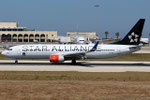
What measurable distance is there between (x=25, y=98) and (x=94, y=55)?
2751 cm

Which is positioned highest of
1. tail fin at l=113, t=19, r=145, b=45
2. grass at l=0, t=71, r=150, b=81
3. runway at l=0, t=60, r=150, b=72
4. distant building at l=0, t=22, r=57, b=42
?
distant building at l=0, t=22, r=57, b=42

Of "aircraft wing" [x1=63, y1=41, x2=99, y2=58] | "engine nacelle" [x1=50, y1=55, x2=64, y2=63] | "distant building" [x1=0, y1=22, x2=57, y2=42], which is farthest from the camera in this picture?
"distant building" [x1=0, y1=22, x2=57, y2=42]

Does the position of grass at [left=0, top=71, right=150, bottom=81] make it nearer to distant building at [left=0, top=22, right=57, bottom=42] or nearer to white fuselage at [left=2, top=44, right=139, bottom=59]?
white fuselage at [left=2, top=44, right=139, bottom=59]

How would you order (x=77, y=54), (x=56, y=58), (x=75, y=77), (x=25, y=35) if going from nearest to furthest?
1. (x=75, y=77)
2. (x=56, y=58)
3. (x=77, y=54)
4. (x=25, y=35)

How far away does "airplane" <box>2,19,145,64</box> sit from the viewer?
4175cm

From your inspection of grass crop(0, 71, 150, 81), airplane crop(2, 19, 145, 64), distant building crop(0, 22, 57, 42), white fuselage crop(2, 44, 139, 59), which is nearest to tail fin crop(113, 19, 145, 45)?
airplane crop(2, 19, 145, 64)

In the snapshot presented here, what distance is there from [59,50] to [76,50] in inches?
106

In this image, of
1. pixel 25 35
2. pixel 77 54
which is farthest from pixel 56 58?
pixel 25 35

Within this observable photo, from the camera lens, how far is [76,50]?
42.6 metres

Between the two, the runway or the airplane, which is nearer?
the runway

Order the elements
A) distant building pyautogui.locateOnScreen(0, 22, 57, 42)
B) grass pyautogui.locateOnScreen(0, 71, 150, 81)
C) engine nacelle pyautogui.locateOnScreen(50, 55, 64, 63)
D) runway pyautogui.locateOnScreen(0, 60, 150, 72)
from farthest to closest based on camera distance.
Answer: distant building pyautogui.locateOnScreen(0, 22, 57, 42)
engine nacelle pyautogui.locateOnScreen(50, 55, 64, 63)
runway pyautogui.locateOnScreen(0, 60, 150, 72)
grass pyautogui.locateOnScreen(0, 71, 150, 81)

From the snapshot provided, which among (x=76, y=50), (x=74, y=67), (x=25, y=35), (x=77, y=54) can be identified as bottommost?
(x=74, y=67)

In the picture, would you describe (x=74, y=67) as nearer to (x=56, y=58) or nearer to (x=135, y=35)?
(x=56, y=58)

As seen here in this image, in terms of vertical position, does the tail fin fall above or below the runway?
above
